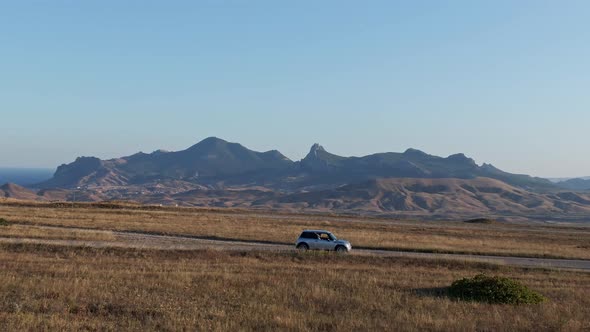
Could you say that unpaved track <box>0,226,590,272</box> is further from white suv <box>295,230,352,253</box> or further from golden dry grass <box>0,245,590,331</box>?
golden dry grass <box>0,245,590,331</box>

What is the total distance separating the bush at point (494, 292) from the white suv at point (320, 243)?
16.5 m

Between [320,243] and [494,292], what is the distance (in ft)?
61.2

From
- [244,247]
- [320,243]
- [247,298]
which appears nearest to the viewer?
[247,298]

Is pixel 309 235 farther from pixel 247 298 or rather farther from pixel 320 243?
pixel 247 298

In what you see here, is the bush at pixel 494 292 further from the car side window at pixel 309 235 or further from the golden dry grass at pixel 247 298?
the car side window at pixel 309 235

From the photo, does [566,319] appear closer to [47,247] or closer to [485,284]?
[485,284]

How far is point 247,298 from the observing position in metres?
16.4

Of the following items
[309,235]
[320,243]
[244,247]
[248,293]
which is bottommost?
[244,247]

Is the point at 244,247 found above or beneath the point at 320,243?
beneath

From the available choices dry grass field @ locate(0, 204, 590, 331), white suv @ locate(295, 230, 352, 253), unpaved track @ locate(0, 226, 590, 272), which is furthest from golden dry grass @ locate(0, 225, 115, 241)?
white suv @ locate(295, 230, 352, 253)

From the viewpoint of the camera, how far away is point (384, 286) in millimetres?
19953

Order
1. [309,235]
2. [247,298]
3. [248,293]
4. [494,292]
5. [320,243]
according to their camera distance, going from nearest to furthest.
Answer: [247,298] → [248,293] → [494,292] → [320,243] → [309,235]

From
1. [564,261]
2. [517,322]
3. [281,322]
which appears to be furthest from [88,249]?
[564,261]

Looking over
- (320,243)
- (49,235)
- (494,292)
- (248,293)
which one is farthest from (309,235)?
(248,293)
